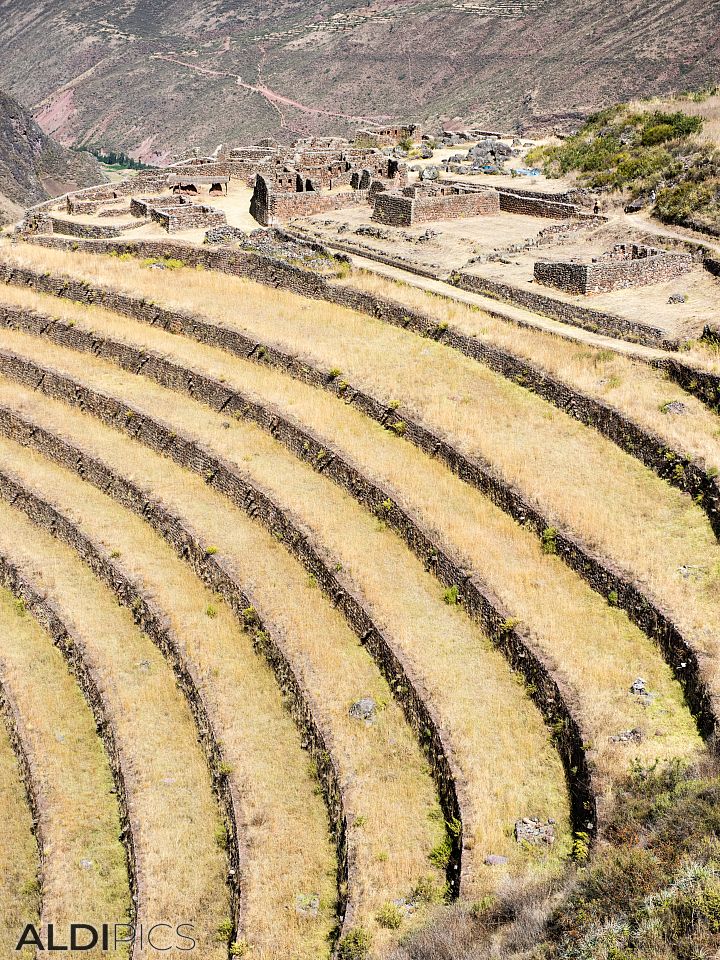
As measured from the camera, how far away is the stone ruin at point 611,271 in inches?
1150

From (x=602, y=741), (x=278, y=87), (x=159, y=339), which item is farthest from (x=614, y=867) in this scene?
(x=278, y=87)

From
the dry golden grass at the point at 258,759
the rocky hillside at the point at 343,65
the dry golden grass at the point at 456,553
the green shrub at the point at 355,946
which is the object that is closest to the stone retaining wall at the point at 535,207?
the dry golden grass at the point at 456,553

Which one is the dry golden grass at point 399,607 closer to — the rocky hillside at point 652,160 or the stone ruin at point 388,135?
the rocky hillside at point 652,160

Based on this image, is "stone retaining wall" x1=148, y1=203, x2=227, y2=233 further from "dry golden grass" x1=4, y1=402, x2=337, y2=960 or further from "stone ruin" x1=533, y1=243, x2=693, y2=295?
"dry golden grass" x1=4, y1=402, x2=337, y2=960

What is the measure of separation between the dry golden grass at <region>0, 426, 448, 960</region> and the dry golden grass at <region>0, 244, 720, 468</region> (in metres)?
6.67

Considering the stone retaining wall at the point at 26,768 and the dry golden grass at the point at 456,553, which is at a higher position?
the dry golden grass at the point at 456,553

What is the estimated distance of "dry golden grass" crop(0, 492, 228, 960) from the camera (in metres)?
14.3

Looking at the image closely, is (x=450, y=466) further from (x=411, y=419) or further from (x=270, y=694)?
(x=270, y=694)

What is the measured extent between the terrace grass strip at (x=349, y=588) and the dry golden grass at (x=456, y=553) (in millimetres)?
282

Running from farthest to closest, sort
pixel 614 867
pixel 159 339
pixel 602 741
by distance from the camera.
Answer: pixel 159 339
pixel 602 741
pixel 614 867

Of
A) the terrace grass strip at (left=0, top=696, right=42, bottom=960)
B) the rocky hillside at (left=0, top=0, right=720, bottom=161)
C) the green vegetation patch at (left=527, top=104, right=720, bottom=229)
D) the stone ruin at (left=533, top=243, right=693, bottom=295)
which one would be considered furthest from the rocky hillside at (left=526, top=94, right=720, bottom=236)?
the terrace grass strip at (left=0, top=696, right=42, bottom=960)

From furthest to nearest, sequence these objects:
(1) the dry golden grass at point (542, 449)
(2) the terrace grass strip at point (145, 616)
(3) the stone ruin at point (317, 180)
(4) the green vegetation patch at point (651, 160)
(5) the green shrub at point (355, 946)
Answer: (3) the stone ruin at point (317, 180)
(4) the green vegetation patch at point (651, 160)
(1) the dry golden grass at point (542, 449)
(2) the terrace grass strip at point (145, 616)
(5) the green shrub at point (355, 946)

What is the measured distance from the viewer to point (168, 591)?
20438mm

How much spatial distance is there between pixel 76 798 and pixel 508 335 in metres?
16.3
